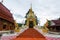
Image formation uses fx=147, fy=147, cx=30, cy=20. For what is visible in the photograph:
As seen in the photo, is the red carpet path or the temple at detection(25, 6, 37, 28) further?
the temple at detection(25, 6, 37, 28)

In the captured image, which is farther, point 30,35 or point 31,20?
point 30,35

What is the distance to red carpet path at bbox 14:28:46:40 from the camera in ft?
53.7

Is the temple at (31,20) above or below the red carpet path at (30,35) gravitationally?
above

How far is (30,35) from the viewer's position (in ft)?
59.1

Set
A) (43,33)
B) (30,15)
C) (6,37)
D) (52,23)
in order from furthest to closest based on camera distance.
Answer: (52,23), (30,15), (43,33), (6,37)

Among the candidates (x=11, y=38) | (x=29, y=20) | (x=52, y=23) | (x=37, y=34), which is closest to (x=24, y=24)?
(x=29, y=20)

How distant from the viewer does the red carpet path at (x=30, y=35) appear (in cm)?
1637

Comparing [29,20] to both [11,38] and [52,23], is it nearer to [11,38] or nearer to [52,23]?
[11,38]

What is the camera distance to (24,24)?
56.7 ft

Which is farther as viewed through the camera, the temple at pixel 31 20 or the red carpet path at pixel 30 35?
the temple at pixel 31 20

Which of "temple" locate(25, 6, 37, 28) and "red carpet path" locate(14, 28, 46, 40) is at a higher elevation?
"temple" locate(25, 6, 37, 28)

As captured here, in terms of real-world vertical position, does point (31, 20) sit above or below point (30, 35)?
above

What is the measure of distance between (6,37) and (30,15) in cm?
424

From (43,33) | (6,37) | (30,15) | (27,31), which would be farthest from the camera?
(27,31)
